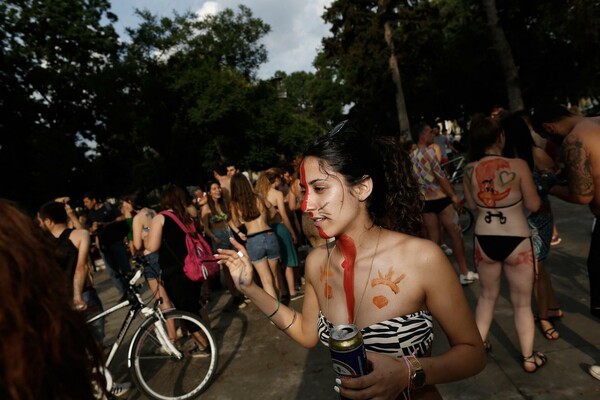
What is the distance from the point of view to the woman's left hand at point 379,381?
1.22 meters

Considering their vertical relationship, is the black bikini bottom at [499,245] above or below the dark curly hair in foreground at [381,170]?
below

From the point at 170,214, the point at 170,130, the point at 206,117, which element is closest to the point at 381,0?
the point at 206,117

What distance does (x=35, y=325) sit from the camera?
3.65 ft

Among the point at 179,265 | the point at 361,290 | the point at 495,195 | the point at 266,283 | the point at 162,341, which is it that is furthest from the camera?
the point at 266,283

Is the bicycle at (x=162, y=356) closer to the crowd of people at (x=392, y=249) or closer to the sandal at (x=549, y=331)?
the crowd of people at (x=392, y=249)

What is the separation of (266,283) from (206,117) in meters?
25.5

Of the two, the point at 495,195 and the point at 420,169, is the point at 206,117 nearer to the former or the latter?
the point at 420,169

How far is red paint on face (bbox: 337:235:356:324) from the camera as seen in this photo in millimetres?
1732

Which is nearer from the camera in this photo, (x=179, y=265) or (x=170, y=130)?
(x=179, y=265)

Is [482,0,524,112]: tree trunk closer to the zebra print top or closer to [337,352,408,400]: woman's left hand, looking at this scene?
the zebra print top

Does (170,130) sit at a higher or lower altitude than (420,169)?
higher

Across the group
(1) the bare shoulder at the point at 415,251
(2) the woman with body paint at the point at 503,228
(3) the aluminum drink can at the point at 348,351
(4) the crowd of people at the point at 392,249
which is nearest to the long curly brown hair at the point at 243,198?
(4) the crowd of people at the point at 392,249

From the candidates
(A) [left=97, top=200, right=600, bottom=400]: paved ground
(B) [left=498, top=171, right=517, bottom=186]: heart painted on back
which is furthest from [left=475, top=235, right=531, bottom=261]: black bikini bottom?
(A) [left=97, top=200, right=600, bottom=400]: paved ground

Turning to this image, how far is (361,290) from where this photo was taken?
1.71 metres
